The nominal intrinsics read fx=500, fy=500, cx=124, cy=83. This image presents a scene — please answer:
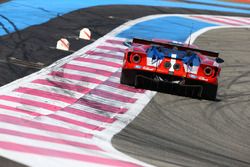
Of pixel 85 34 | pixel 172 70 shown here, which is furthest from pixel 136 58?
pixel 85 34

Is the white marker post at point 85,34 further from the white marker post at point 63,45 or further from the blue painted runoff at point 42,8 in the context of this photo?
the blue painted runoff at point 42,8

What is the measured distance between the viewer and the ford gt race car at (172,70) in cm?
1068

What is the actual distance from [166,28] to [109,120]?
1211 centimetres

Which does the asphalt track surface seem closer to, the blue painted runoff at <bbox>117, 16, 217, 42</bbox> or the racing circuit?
the racing circuit

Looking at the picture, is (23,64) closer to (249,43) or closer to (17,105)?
(17,105)

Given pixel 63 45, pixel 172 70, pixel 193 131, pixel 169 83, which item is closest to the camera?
pixel 193 131

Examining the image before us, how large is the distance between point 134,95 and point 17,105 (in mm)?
2850

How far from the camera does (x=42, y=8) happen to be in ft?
72.1

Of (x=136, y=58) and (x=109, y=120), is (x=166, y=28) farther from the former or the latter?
(x=109, y=120)

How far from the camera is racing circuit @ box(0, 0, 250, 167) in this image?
7.54m

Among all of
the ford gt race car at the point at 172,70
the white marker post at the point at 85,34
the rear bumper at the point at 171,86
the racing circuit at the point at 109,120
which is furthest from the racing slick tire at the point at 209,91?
the white marker post at the point at 85,34

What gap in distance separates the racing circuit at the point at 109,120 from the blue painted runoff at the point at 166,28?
3908 mm

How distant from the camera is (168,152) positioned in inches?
318

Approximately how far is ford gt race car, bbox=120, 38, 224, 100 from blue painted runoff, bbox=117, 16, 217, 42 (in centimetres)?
759
